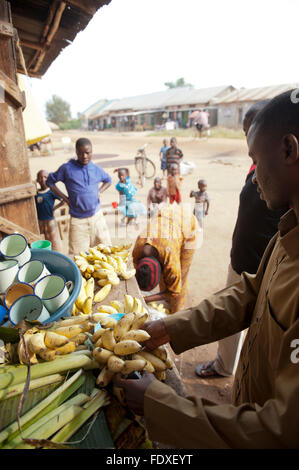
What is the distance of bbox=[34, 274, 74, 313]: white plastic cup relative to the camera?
1787 mm

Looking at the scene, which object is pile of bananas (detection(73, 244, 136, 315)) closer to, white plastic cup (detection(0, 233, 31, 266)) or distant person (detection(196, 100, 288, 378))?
white plastic cup (detection(0, 233, 31, 266))

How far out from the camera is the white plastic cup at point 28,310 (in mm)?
1659

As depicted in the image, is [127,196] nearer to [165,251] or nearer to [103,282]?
[165,251]

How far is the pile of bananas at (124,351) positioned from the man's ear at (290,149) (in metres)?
1.07

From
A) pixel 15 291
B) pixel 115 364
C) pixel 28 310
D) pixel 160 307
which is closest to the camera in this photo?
pixel 115 364

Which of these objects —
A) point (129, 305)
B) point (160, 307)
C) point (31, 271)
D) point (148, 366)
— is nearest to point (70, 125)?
point (160, 307)

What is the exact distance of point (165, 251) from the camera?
2.86m

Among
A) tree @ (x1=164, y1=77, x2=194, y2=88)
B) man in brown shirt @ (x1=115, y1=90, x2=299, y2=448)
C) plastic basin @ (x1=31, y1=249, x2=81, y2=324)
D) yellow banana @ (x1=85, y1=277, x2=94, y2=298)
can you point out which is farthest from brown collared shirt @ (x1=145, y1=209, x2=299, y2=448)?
tree @ (x1=164, y1=77, x2=194, y2=88)

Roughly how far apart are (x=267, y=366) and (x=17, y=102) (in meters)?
3.08

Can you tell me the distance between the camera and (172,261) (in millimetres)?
2906

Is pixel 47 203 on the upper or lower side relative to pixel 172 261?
upper
